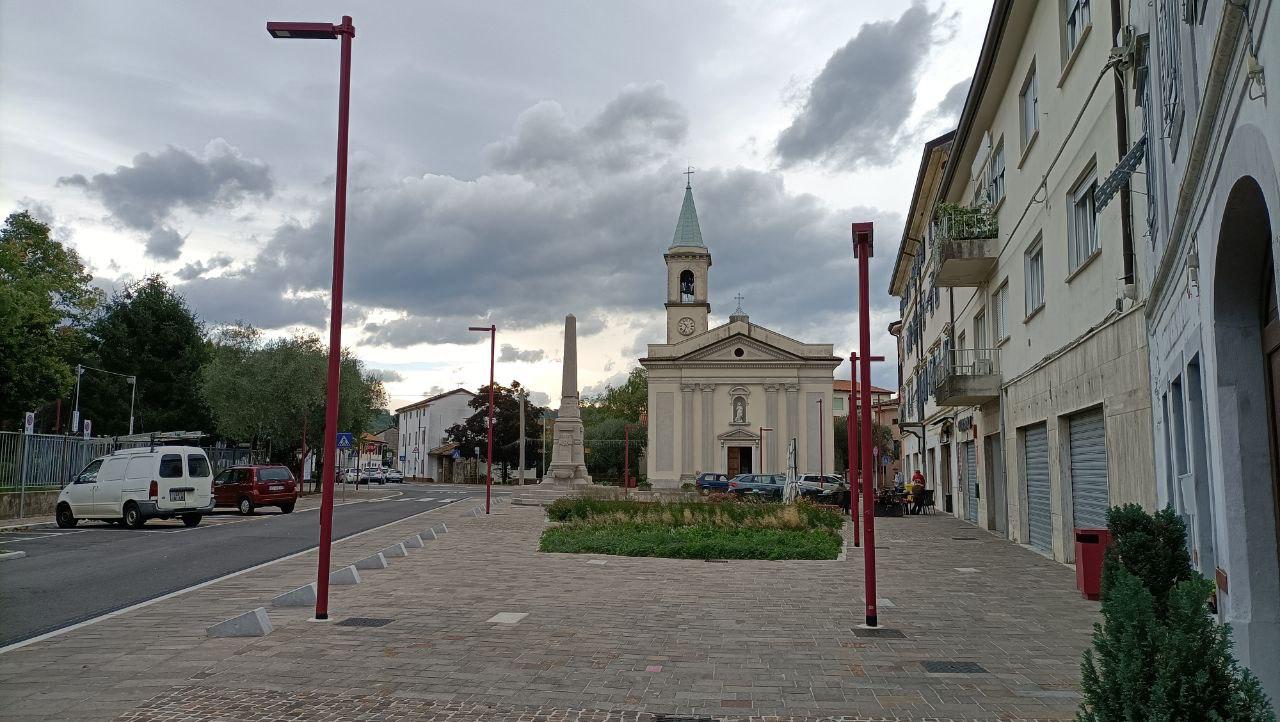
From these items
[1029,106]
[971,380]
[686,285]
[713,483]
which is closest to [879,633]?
[1029,106]

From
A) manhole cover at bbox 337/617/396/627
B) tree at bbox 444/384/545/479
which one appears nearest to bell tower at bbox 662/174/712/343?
tree at bbox 444/384/545/479

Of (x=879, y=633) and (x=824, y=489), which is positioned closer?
(x=879, y=633)

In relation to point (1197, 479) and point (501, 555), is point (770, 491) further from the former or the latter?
point (1197, 479)

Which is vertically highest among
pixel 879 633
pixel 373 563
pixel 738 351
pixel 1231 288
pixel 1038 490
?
pixel 738 351

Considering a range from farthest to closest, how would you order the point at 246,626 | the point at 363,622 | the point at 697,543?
the point at 697,543 < the point at 363,622 < the point at 246,626

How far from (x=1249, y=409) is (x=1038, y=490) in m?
12.6

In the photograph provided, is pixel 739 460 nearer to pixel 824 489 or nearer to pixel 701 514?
pixel 824 489

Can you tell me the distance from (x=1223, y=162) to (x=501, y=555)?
12755 millimetres

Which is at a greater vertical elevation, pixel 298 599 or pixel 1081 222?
pixel 1081 222

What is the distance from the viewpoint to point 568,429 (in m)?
39.2

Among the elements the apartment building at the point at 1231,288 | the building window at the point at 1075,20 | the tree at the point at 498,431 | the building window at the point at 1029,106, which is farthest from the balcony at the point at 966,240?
the tree at the point at 498,431

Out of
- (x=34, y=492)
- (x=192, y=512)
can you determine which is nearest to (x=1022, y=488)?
(x=192, y=512)

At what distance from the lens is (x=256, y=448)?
153 ft

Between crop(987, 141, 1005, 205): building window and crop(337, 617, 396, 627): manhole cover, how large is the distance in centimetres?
1636
